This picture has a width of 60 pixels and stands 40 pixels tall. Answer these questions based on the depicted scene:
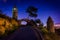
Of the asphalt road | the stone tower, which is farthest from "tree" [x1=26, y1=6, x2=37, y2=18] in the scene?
the asphalt road

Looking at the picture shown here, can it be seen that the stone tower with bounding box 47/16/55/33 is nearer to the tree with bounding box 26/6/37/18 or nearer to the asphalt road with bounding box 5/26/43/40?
the tree with bounding box 26/6/37/18

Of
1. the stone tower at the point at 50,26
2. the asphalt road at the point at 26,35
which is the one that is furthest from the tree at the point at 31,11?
the asphalt road at the point at 26,35

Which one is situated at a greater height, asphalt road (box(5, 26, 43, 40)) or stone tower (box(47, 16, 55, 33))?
stone tower (box(47, 16, 55, 33))

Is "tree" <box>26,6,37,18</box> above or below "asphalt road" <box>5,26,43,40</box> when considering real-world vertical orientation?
above

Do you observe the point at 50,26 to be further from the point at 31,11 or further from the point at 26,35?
the point at 26,35

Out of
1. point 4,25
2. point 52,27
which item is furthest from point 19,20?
point 52,27

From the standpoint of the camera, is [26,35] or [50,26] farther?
[50,26]

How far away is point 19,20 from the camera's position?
11688mm

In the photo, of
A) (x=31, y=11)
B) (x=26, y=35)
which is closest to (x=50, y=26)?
(x=31, y=11)

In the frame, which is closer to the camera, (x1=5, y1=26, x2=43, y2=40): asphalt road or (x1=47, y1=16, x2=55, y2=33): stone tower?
(x1=5, y1=26, x2=43, y2=40): asphalt road

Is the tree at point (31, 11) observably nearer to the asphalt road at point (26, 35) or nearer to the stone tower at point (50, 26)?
the stone tower at point (50, 26)

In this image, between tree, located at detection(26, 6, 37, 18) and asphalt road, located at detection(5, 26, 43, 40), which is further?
tree, located at detection(26, 6, 37, 18)

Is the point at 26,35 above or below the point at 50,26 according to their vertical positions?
below

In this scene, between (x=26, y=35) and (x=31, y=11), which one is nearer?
(x=26, y=35)
